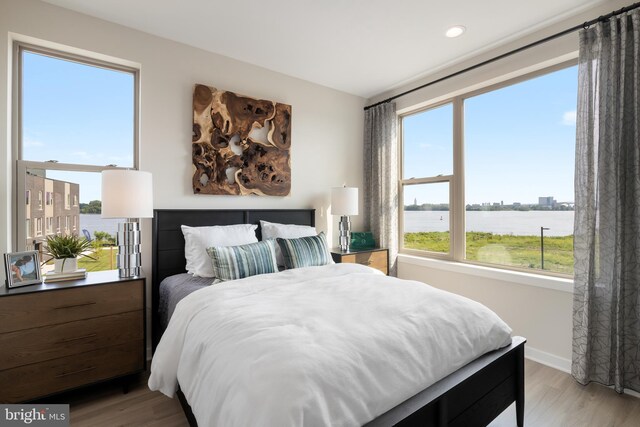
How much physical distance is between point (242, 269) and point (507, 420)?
76.2 inches

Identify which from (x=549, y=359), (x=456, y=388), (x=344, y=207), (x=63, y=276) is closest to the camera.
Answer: (x=456, y=388)

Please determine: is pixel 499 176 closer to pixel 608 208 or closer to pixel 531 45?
pixel 608 208

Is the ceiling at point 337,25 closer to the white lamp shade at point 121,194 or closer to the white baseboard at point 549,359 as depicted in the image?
the white lamp shade at point 121,194

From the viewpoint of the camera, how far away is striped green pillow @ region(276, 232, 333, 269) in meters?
2.64

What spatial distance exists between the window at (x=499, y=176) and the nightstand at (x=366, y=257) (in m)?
0.37

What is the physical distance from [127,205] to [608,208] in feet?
11.0

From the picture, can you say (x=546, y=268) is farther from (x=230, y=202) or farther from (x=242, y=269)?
(x=230, y=202)

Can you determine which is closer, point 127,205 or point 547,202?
point 127,205

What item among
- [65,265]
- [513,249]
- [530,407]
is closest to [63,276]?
[65,265]

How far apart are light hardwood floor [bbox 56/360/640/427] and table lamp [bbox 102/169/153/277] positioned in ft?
2.67

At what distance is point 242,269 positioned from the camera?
231cm

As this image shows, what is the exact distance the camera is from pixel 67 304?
76.3 inches

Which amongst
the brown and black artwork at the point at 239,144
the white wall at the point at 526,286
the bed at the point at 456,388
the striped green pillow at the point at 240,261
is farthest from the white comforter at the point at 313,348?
the brown and black artwork at the point at 239,144

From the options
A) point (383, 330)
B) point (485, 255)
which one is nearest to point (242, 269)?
point (383, 330)
